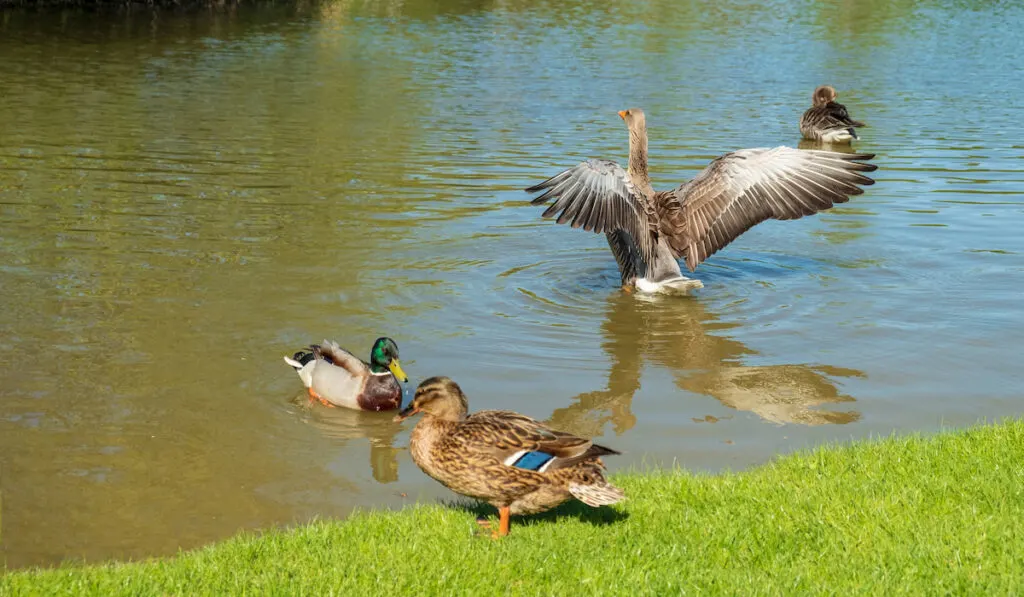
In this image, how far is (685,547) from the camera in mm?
6137

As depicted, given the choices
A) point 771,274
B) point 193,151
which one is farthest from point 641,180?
point 193,151

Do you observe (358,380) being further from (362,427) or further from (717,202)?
(717,202)

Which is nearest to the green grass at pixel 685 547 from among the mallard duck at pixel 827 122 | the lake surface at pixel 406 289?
the lake surface at pixel 406 289

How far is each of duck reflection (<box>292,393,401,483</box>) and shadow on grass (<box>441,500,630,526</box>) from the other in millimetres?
1012

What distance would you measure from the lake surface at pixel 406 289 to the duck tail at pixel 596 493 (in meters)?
1.80

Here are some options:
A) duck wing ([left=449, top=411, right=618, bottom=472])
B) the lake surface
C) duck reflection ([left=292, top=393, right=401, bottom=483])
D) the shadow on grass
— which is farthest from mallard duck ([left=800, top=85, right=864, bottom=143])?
duck wing ([left=449, top=411, right=618, bottom=472])

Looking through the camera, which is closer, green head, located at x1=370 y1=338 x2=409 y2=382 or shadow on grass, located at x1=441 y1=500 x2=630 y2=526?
shadow on grass, located at x1=441 y1=500 x2=630 y2=526

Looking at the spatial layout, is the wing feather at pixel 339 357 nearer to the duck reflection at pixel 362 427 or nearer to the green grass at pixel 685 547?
the duck reflection at pixel 362 427

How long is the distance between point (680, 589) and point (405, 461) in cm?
306

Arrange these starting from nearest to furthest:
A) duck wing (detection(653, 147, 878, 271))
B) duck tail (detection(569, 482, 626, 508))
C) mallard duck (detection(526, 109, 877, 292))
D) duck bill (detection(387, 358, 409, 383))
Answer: duck tail (detection(569, 482, 626, 508)), duck bill (detection(387, 358, 409, 383)), mallard duck (detection(526, 109, 877, 292)), duck wing (detection(653, 147, 878, 271))

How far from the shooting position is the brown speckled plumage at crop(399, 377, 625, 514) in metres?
6.30

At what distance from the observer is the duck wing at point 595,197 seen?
459 inches

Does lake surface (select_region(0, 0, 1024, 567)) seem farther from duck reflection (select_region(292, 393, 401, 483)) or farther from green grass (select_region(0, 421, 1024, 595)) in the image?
green grass (select_region(0, 421, 1024, 595))

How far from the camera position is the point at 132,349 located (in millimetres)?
10227
